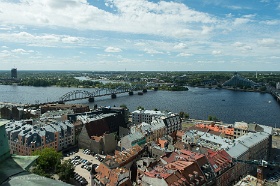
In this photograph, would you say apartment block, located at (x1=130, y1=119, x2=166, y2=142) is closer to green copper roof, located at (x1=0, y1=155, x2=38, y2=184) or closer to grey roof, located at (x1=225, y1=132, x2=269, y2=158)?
grey roof, located at (x1=225, y1=132, x2=269, y2=158)

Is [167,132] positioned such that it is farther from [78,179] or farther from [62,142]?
[78,179]

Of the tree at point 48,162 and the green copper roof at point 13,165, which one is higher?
the green copper roof at point 13,165

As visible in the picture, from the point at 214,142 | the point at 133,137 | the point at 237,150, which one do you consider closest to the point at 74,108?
the point at 133,137

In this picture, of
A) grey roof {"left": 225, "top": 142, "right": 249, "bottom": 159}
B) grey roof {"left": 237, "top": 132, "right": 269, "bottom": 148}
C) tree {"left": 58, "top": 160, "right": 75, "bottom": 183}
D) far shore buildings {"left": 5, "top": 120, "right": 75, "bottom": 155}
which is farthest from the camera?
far shore buildings {"left": 5, "top": 120, "right": 75, "bottom": 155}

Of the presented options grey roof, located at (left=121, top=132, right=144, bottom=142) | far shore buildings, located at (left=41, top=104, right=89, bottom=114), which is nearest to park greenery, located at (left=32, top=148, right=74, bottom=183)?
grey roof, located at (left=121, top=132, right=144, bottom=142)

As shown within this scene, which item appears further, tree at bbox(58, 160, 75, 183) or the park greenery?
the park greenery

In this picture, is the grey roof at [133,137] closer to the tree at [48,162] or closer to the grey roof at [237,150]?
the tree at [48,162]

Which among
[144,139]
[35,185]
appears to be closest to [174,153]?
[144,139]

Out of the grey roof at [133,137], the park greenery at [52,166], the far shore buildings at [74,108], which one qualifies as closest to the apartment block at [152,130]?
the grey roof at [133,137]
